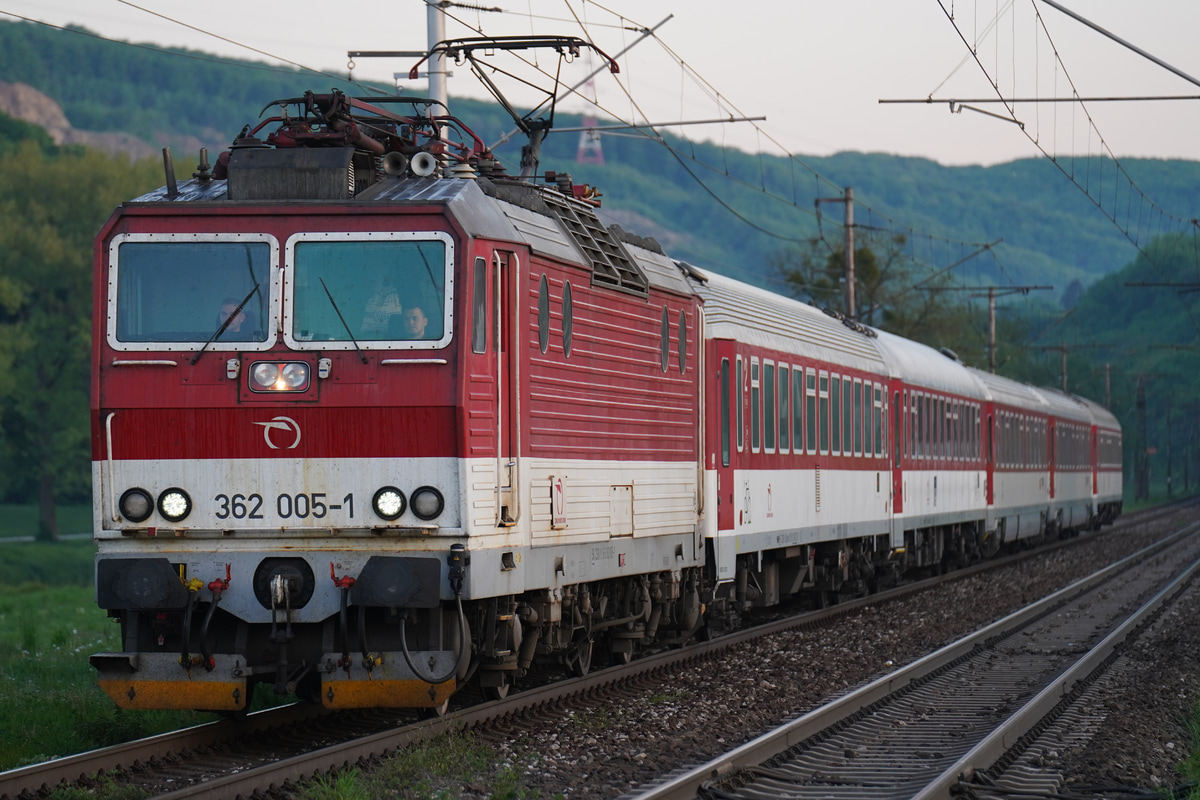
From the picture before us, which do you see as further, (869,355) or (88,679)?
(869,355)

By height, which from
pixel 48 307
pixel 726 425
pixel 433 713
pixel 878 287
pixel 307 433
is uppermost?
pixel 878 287

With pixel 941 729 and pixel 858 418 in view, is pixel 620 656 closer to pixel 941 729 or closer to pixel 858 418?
pixel 941 729

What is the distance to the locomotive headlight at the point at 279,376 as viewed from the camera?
9555 mm

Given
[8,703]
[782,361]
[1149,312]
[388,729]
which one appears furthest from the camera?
[1149,312]

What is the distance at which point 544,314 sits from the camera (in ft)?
35.6

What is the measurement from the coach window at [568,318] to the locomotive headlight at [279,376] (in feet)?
7.44

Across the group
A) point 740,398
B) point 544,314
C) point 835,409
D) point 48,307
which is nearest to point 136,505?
point 544,314

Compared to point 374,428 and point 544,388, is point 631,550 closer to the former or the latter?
point 544,388

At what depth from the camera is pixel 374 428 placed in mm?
9508

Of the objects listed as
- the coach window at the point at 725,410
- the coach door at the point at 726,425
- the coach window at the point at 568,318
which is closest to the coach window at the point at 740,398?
the coach door at the point at 726,425

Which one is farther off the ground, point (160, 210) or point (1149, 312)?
point (1149, 312)

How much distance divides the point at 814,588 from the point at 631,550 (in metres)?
8.83

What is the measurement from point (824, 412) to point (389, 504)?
37.8 ft

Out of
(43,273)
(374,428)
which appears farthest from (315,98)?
(43,273)
